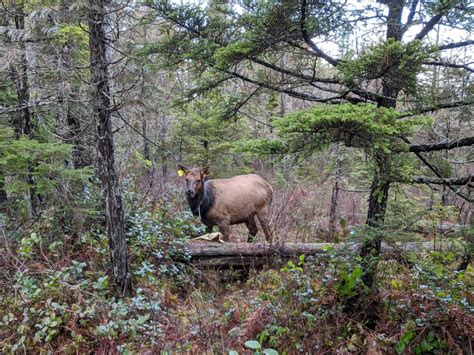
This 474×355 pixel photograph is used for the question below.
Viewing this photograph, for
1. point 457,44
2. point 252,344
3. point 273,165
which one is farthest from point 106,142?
point 457,44

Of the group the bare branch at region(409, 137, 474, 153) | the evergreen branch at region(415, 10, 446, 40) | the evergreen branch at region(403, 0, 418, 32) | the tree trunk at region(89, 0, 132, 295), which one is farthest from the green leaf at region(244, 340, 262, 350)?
the evergreen branch at region(403, 0, 418, 32)

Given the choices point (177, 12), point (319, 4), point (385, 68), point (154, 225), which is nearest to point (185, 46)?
point (177, 12)

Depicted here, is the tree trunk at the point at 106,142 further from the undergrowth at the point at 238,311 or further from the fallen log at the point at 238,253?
the fallen log at the point at 238,253

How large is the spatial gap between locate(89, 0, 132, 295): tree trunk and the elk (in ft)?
8.39

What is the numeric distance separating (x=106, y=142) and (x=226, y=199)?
3.77 m

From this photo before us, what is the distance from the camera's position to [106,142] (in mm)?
4262

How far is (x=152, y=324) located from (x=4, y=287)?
2177 millimetres

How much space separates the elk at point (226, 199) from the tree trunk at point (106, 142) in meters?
2.56

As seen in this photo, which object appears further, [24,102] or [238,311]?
[24,102]

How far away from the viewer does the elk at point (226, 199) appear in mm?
7109

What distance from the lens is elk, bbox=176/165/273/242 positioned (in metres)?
7.11

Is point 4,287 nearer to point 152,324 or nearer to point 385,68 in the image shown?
point 152,324

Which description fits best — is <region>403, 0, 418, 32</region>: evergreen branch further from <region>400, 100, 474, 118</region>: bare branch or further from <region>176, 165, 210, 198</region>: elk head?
<region>176, 165, 210, 198</region>: elk head

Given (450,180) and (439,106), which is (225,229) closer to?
(450,180)
